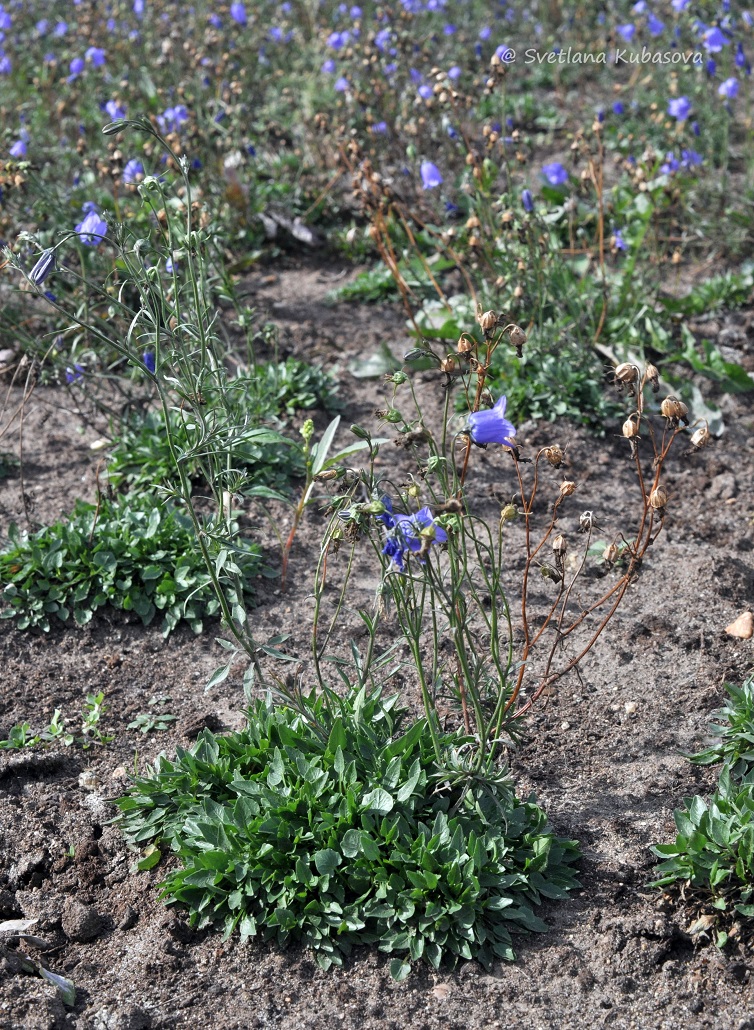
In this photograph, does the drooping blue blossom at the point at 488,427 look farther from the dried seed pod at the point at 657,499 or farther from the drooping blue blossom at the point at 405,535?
the dried seed pod at the point at 657,499

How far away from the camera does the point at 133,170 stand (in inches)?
184

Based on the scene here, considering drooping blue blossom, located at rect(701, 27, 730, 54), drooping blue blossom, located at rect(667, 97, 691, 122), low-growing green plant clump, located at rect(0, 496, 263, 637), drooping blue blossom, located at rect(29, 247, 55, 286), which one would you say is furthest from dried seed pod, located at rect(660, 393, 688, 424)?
drooping blue blossom, located at rect(701, 27, 730, 54)

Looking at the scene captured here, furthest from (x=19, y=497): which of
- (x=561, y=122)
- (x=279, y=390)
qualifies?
(x=561, y=122)

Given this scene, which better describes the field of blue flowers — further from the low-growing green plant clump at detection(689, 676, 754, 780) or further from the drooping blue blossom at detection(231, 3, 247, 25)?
the drooping blue blossom at detection(231, 3, 247, 25)

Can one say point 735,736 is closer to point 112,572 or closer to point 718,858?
point 718,858

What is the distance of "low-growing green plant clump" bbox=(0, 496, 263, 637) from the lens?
331cm

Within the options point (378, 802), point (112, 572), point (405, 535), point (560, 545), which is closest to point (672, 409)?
point (560, 545)

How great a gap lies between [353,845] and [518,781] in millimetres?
560

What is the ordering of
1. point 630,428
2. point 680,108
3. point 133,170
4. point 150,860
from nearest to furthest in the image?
point 630,428 → point 150,860 → point 133,170 → point 680,108

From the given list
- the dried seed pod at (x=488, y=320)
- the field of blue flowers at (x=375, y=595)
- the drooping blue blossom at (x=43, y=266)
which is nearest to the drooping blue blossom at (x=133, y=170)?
the field of blue flowers at (x=375, y=595)

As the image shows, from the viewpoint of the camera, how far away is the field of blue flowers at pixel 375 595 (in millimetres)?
2252

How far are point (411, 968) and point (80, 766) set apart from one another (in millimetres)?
1118

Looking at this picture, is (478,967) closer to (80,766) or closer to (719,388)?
(80,766)

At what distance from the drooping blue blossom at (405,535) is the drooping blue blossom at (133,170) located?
2875mm
